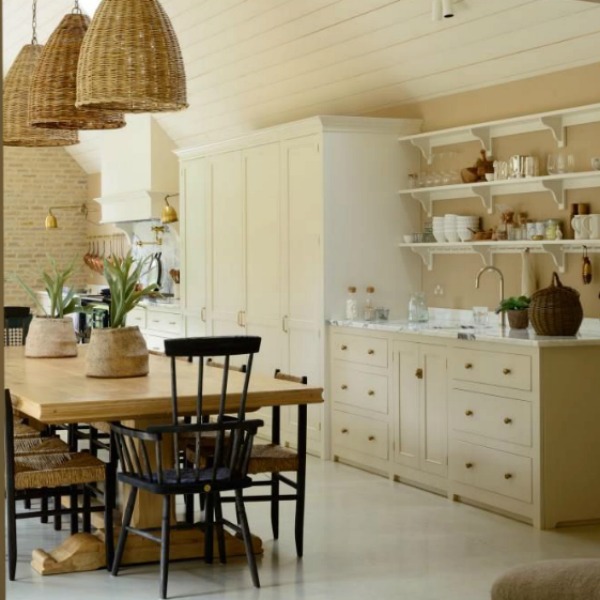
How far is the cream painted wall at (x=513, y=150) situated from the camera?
6.11m

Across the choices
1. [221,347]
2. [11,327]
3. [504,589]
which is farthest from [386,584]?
[11,327]

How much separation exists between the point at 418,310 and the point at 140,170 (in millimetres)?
4157

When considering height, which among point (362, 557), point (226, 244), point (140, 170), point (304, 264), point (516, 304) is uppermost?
point (140, 170)

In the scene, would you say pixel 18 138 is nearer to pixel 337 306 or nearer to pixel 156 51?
pixel 156 51

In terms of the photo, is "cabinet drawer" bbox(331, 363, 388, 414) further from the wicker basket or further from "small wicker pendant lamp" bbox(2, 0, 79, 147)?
"small wicker pendant lamp" bbox(2, 0, 79, 147)

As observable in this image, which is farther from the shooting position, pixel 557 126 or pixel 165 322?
pixel 165 322

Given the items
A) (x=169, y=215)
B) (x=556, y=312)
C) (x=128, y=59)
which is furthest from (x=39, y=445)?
(x=169, y=215)

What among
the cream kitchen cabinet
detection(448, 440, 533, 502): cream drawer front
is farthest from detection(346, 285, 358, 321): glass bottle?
detection(448, 440, 533, 502): cream drawer front

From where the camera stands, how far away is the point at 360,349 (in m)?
6.82

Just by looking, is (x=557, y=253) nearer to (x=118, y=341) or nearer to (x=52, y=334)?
(x=118, y=341)

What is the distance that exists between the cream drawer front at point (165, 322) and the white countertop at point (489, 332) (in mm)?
2465

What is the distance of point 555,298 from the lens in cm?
563

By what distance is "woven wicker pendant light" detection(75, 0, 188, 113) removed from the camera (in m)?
4.26

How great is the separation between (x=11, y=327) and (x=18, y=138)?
8.18 ft
